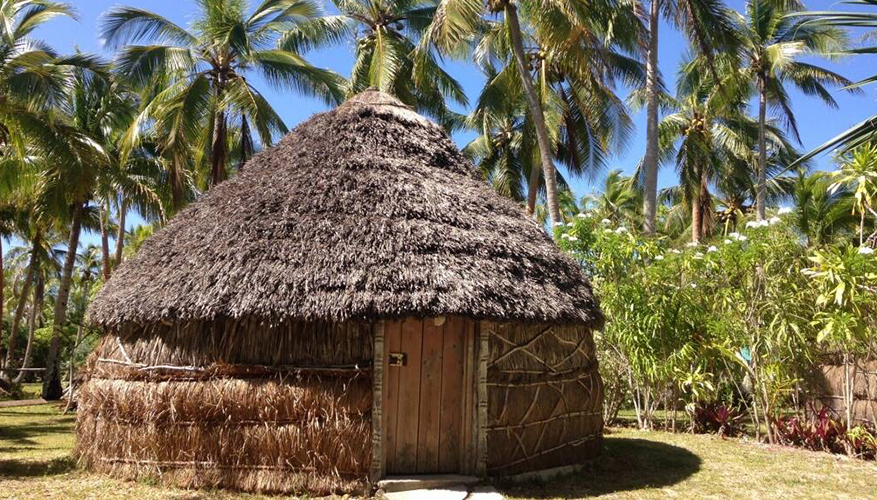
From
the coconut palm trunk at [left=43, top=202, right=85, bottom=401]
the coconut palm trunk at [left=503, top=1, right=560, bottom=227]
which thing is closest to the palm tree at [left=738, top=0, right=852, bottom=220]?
the coconut palm trunk at [left=503, top=1, right=560, bottom=227]

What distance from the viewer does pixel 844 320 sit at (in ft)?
27.6

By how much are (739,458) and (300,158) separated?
7673mm

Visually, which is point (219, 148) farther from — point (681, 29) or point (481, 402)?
point (681, 29)

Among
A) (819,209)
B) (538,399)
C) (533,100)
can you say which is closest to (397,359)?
(538,399)

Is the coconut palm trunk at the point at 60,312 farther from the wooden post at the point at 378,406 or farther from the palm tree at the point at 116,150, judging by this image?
the wooden post at the point at 378,406

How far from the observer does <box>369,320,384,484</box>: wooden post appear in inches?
269

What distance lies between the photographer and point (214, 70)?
14.6 meters

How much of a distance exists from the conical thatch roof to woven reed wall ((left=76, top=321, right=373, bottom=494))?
1.60ft

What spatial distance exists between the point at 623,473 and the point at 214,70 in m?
12.3

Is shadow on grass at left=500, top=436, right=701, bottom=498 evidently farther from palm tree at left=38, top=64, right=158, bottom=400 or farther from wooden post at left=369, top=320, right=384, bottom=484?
palm tree at left=38, top=64, right=158, bottom=400

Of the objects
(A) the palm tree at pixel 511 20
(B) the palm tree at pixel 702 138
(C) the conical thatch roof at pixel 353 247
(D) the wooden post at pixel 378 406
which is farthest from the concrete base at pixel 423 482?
(B) the palm tree at pixel 702 138

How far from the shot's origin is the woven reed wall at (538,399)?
288 inches

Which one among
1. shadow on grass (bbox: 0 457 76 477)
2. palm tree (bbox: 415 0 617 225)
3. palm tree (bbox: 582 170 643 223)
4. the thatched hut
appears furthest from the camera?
palm tree (bbox: 582 170 643 223)

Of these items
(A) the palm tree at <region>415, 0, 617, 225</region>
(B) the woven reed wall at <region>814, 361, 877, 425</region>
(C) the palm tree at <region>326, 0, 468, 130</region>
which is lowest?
(B) the woven reed wall at <region>814, 361, 877, 425</region>
